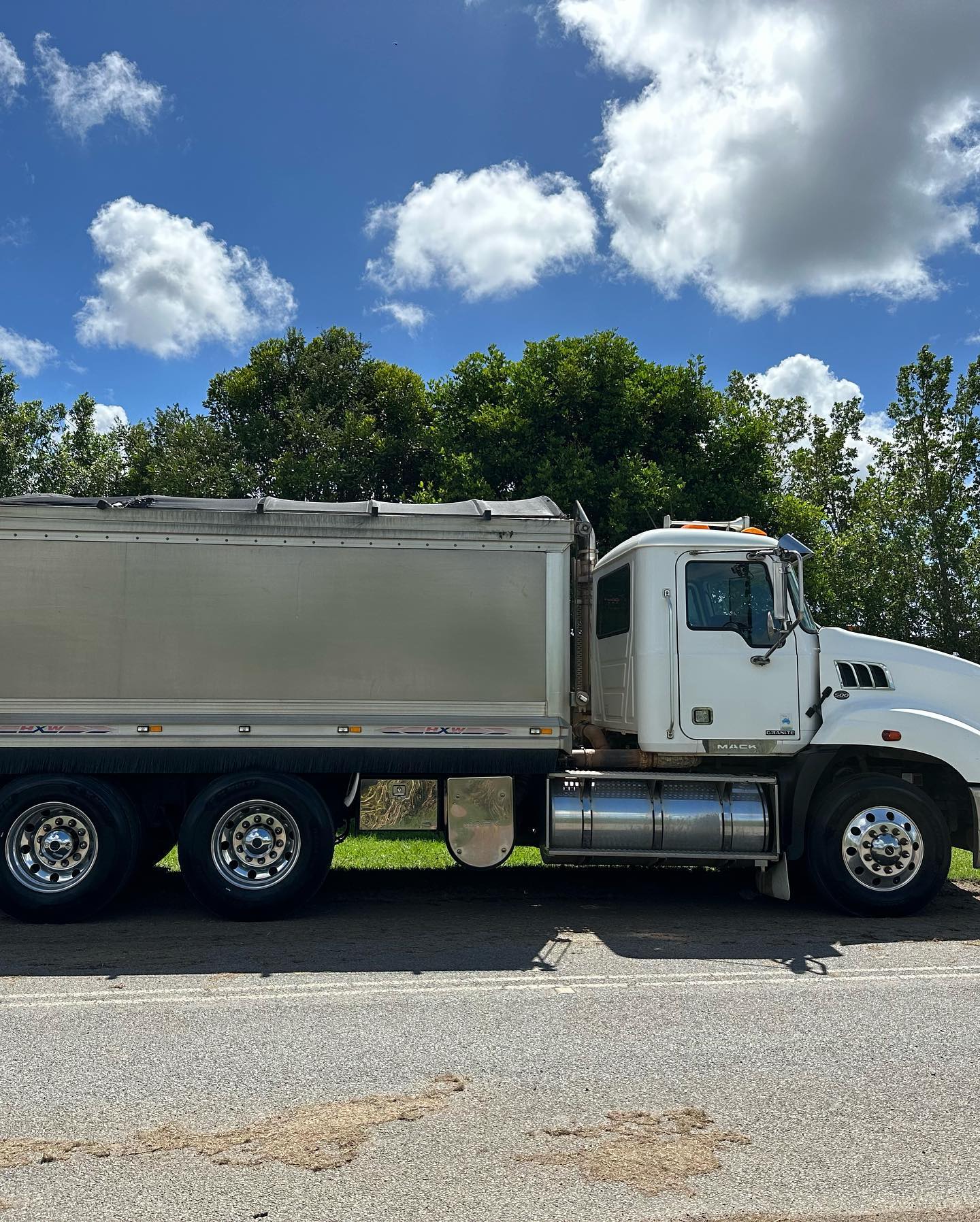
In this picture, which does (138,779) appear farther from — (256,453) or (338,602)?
(256,453)

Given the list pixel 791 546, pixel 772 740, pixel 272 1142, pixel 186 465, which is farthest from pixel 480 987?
pixel 186 465

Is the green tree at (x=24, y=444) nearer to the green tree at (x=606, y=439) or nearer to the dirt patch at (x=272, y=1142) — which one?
the green tree at (x=606, y=439)

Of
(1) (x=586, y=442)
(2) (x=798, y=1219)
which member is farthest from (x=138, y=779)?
(1) (x=586, y=442)

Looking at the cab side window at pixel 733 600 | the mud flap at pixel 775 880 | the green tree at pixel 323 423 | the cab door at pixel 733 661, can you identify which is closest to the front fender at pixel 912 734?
the cab door at pixel 733 661

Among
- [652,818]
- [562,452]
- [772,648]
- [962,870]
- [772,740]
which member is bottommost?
[962,870]

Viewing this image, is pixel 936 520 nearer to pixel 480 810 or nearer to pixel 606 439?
pixel 606 439

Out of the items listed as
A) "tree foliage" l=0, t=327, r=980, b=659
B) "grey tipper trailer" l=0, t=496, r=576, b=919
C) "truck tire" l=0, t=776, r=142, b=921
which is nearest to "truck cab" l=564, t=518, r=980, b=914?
"grey tipper trailer" l=0, t=496, r=576, b=919

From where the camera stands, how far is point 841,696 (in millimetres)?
8727

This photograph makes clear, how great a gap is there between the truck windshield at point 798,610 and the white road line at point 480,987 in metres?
3.02

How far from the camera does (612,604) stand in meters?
9.38

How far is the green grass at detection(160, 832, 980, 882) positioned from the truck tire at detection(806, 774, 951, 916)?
2.47 meters

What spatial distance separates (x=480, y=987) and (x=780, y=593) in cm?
435

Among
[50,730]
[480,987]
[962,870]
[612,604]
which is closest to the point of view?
[480,987]

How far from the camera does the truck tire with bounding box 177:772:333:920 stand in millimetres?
8117
